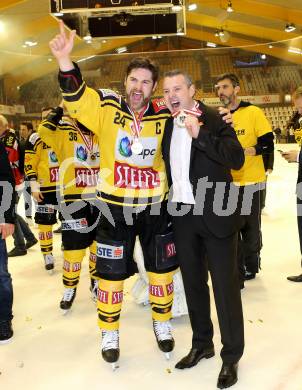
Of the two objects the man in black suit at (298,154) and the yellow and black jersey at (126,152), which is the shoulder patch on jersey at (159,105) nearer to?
the yellow and black jersey at (126,152)

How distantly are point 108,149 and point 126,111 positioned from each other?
0.22 metres

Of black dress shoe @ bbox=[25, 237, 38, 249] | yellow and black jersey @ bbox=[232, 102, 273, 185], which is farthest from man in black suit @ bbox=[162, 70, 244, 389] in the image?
black dress shoe @ bbox=[25, 237, 38, 249]

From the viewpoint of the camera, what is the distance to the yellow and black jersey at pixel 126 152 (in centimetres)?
227

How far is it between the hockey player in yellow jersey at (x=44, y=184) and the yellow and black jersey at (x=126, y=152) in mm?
1990

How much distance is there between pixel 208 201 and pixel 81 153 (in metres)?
1.38

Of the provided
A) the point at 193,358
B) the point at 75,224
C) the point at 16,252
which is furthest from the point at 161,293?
the point at 16,252

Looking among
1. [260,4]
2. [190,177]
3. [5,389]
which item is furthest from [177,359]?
[260,4]

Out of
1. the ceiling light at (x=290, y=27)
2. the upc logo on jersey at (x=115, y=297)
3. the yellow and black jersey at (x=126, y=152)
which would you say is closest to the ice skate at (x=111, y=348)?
the upc logo on jersey at (x=115, y=297)

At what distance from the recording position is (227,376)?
7.19 feet

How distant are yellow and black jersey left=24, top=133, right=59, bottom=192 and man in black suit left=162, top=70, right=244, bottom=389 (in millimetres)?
2268

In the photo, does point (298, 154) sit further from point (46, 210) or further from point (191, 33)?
point (191, 33)

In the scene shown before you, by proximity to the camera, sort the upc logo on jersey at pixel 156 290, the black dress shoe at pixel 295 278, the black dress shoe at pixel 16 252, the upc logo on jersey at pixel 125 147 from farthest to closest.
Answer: the black dress shoe at pixel 16 252 → the black dress shoe at pixel 295 278 → the upc logo on jersey at pixel 156 290 → the upc logo on jersey at pixel 125 147

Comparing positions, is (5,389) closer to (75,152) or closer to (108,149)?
(108,149)

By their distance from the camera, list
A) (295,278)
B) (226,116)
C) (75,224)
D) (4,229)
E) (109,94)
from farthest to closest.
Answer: (295,278) → (75,224) → (4,229) → (109,94) → (226,116)
